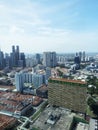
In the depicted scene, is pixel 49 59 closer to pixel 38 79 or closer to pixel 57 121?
pixel 38 79

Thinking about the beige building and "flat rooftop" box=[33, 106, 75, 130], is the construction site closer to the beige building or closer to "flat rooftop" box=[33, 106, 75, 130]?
"flat rooftop" box=[33, 106, 75, 130]

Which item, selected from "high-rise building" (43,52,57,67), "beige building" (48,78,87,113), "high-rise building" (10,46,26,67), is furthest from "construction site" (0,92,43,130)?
"high-rise building" (43,52,57,67)

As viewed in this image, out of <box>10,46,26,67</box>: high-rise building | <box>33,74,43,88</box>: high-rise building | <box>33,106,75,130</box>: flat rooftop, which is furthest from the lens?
<box>10,46,26,67</box>: high-rise building

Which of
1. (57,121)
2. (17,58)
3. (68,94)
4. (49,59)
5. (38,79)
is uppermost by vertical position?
(17,58)

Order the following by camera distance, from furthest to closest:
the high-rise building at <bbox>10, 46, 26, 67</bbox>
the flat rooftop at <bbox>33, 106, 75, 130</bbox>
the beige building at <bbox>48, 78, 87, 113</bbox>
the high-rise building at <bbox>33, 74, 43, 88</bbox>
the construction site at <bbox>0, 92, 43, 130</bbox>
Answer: the high-rise building at <bbox>10, 46, 26, 67</bbox>
the high-rise building at <bbox>33, 74, 43, 88</bbox>
the beige building at <bbox>48, 78, 87, 113</bbox>
the construction site at <bbox>0, 92, 43, 130</bbox>
the flat rooftop at <bbox>33, 106, 75, 130</bbox>

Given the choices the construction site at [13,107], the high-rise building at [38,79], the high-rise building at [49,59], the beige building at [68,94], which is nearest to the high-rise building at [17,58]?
the high-rise building at [49,59]

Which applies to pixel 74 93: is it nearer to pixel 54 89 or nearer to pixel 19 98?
pixel 54 89

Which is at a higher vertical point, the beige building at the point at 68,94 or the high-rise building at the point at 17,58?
the high-rise building at the point at 17,58

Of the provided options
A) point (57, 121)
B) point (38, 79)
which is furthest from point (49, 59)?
point (57, 121)

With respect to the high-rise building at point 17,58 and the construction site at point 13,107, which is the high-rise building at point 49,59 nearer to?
the high-rise building at point 17,58
